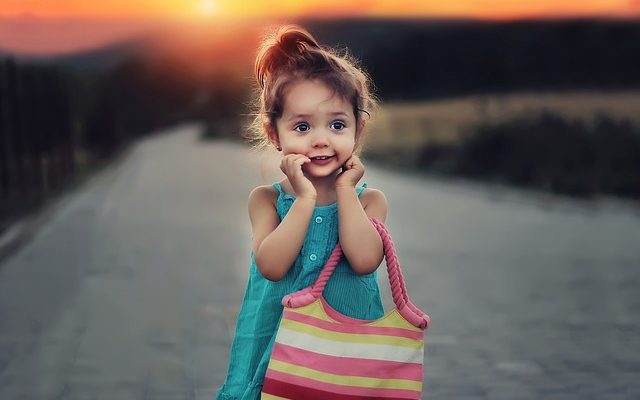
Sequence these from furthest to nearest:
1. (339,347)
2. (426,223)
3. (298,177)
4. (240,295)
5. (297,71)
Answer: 1. (426,223)
2. (240,295)
3. (297,71)
4. (298,177)
5. (339,347)

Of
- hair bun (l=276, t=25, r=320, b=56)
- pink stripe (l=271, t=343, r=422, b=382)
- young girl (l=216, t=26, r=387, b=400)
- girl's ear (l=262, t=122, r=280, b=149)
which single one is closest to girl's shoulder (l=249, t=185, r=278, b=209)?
young girl (l=216, t=26, r=387, b=400)

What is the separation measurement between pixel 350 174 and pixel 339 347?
0.45 m

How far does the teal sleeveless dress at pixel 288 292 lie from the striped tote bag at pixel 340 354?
20cm

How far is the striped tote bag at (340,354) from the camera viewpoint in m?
2.54

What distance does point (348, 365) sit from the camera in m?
2.55

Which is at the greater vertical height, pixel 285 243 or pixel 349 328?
pixel 285 243

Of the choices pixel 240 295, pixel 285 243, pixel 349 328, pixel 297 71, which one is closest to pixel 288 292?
pixel 285 243

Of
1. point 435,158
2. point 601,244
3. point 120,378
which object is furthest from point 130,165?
point 120,378

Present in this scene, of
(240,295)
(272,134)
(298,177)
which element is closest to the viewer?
(298,177)

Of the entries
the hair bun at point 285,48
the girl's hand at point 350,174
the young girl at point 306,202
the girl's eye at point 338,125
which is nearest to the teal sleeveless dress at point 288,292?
the young girl at point 306,202

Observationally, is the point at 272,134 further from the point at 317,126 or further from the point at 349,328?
the point at 349,328

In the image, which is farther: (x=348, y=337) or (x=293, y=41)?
(x=293, y=41)

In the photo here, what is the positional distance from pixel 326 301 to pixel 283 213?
0.88 feet

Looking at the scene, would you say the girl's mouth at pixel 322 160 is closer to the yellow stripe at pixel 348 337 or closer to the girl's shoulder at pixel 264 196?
the girl's shoulder at pixel 264 196
